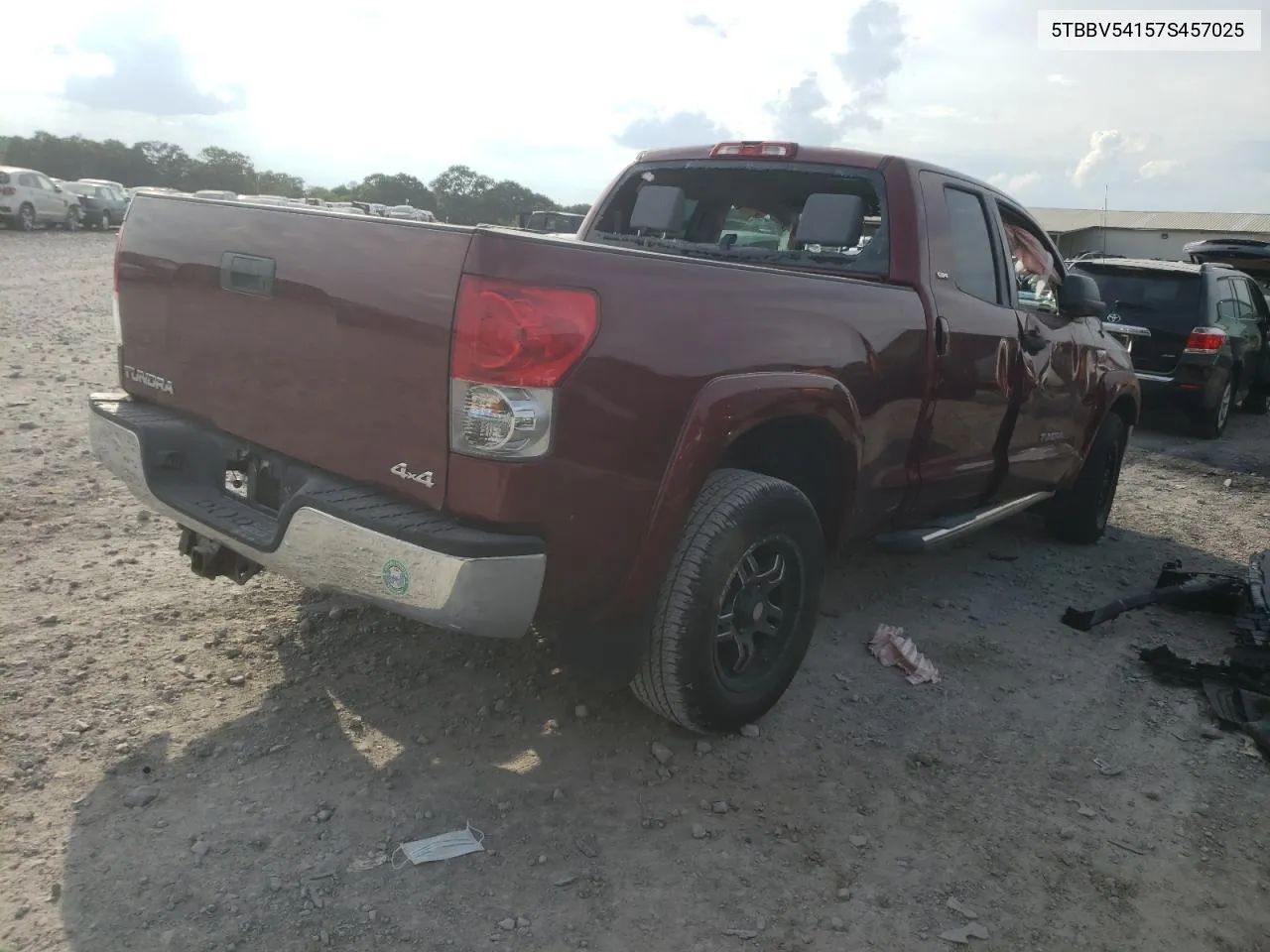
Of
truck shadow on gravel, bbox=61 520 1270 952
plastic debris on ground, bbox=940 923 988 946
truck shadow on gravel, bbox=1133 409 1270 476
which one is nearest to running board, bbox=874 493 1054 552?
truck shadow on gravel, bbox=61 520 1270 952

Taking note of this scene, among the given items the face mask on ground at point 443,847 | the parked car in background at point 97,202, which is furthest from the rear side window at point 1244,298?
the parked car in background at point 97,202

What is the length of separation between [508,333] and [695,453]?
2.19 feet

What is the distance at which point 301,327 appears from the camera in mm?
2807

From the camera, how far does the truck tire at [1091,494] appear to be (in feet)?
19.1

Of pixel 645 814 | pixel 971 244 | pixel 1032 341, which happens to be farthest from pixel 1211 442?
pixel 645 814

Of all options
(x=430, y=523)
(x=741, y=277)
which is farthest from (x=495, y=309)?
(x=741, y=277)

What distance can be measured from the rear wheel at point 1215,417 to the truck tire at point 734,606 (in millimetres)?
7970

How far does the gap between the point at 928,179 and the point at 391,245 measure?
2.45 m

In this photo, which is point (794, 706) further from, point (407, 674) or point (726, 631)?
point (407, 674)

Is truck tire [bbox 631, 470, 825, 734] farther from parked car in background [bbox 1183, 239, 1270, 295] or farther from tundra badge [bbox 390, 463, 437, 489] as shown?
parked car in background [bbox 1183, 239, 1270, 295]

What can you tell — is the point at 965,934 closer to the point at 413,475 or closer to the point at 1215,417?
the point at 413,475

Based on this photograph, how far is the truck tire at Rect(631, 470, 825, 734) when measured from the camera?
9.68 ft

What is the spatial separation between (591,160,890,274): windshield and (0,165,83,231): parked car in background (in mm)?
27627

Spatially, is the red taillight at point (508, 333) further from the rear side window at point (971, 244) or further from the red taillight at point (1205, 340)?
the red taillight at point (1205, 340)
